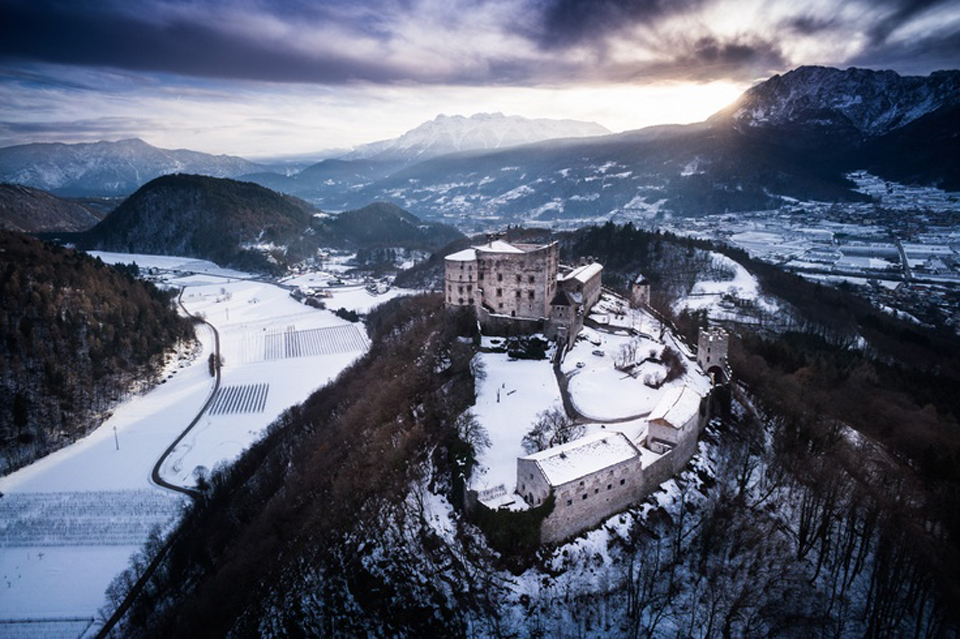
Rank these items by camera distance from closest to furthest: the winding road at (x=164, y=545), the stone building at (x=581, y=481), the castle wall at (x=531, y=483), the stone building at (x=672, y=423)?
the castle wall at (x=531, y=483), the stone building at (x=581, y=481), the stone building at (x=672, y=423), the winding road at (x=164, y=545)

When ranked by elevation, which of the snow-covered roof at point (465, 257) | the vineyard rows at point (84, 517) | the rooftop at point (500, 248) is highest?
the rooftop at point (500, 248)

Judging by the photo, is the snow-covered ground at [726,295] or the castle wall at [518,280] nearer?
the castle wall at [518,280]

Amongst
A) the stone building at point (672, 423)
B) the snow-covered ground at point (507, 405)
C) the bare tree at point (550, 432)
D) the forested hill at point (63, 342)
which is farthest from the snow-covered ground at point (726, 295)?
the forested hill at point (63, 342)

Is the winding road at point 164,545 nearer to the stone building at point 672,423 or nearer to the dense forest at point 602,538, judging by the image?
the dense forest at point 602,538

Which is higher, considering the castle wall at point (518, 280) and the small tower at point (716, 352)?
the castle wall at point (518, 280)

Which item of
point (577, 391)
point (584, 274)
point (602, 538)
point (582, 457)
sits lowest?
point (602, 538)

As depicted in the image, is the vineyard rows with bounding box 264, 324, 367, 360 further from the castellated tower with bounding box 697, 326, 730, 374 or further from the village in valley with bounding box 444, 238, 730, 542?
the castellated tower with bounding box 697, 326, 730, 374

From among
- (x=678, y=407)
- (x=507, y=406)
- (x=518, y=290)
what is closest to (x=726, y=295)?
(x=518, y=290)

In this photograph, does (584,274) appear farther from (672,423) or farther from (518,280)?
(672,423)
